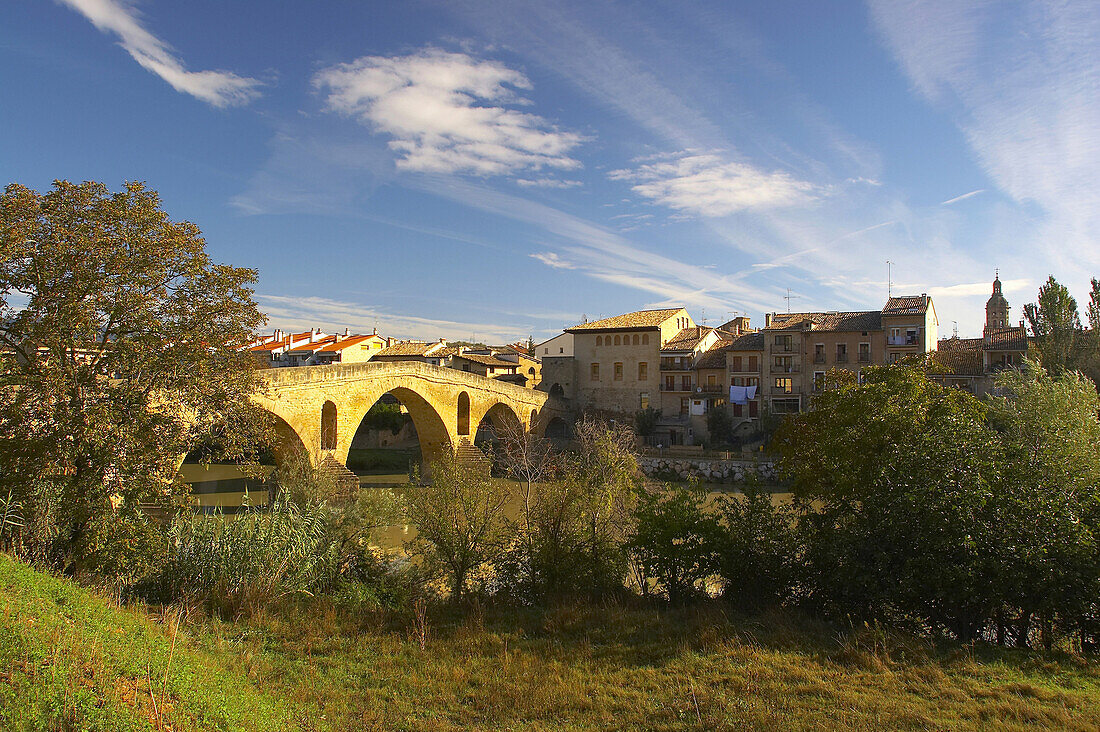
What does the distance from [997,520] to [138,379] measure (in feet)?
39.8

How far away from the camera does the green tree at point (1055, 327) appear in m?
30.7

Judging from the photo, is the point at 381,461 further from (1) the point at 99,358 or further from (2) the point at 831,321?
(1) the point at 99,358

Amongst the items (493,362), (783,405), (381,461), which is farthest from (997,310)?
(381,461)

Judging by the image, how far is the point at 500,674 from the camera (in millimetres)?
7723

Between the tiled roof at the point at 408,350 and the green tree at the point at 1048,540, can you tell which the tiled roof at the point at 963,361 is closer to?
the green tree at the point at 1048,540

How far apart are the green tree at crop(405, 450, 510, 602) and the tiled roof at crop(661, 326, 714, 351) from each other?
31.4m

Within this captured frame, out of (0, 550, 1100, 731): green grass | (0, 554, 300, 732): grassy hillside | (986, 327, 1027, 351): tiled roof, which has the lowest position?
(0, 550, 1100, 731): green grass

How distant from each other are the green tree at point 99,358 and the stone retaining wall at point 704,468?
25.2 meters

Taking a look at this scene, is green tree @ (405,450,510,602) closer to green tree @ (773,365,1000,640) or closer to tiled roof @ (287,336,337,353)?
Result: green tree @ (773,365,1000,640)

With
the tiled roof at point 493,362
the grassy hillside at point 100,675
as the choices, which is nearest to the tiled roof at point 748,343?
the tiled roof at point 493,362

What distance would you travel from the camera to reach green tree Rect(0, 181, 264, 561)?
329 inches

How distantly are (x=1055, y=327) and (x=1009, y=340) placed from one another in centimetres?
315

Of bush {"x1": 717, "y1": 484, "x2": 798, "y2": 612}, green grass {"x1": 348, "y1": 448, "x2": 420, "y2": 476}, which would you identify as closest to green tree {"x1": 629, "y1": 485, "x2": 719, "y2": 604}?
bush {"x1": 717, "y1": 484, "x2": 798, "y2": 612}

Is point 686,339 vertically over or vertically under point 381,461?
over
